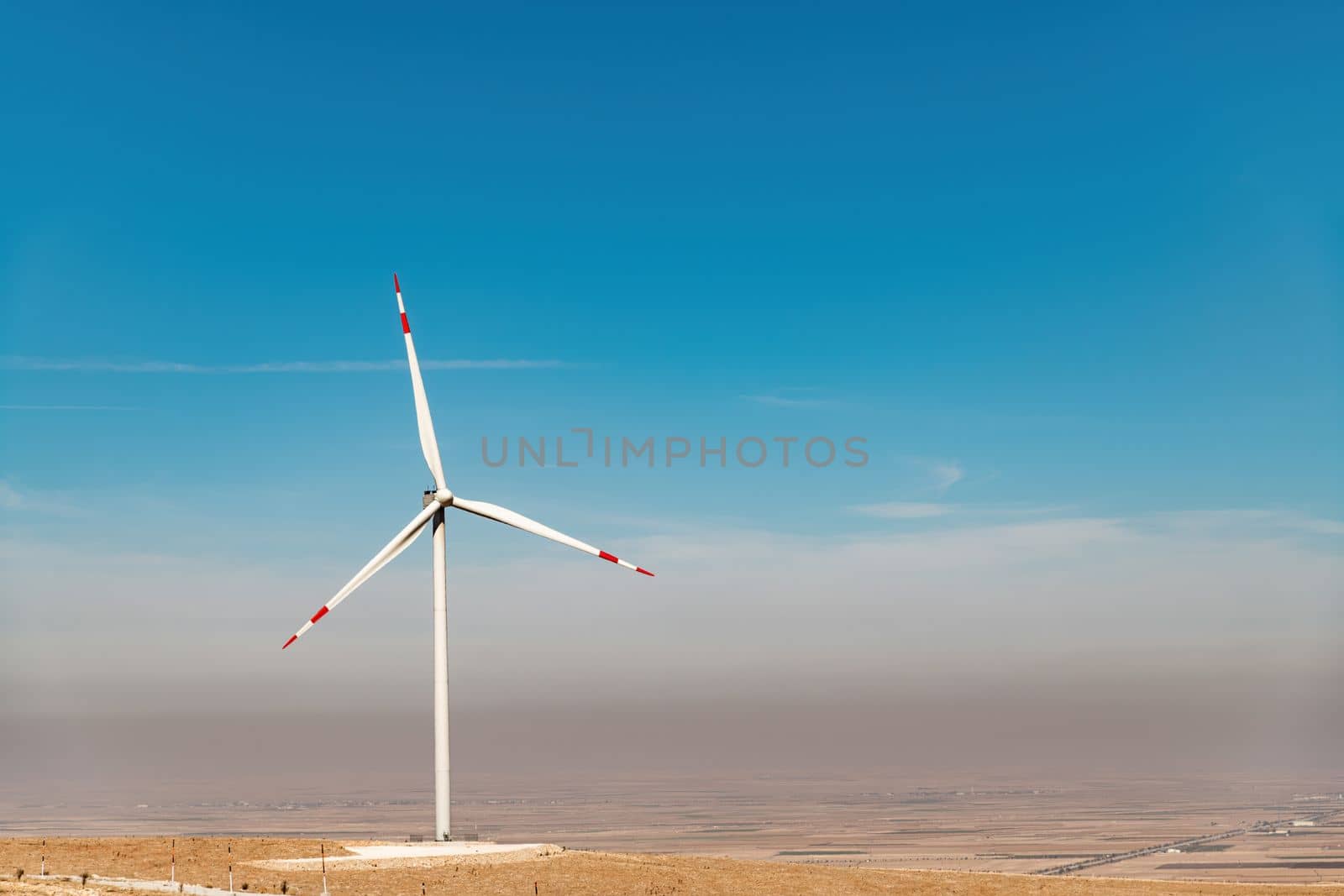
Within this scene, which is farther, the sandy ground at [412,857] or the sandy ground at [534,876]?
the sandy ground at [412,857]

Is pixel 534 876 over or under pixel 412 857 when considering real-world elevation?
under

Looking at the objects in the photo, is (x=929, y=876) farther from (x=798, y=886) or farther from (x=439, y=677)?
(x=439, y=677)

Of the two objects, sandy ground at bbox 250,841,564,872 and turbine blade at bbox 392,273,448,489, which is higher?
turbine blade at bbox 392,273,448,489

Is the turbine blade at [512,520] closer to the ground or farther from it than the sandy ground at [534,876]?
farther from it

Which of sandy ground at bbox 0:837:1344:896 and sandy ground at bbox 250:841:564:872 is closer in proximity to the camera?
sandy ground at bbox 0:837:1344:896
